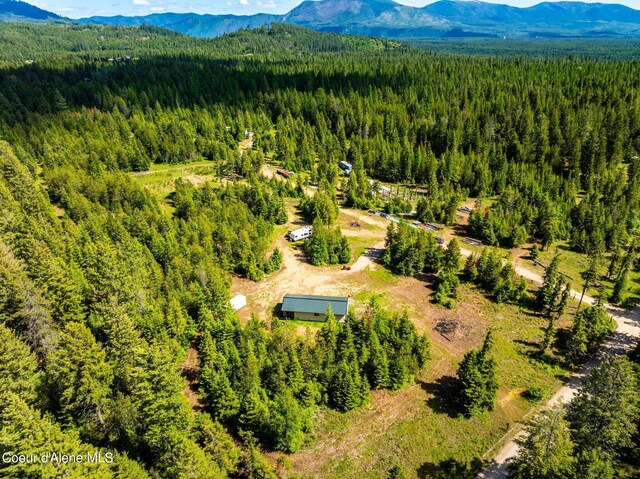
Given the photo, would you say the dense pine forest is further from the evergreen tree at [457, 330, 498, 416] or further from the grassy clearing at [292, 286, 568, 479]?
the grassy clearing at [292, 286, 568, 479]

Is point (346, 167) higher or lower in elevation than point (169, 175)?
lower

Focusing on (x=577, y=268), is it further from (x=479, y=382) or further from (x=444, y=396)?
(x=444, y=396)

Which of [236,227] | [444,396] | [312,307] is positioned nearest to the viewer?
[444,396]

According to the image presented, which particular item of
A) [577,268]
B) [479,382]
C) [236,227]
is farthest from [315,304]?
[577,268]

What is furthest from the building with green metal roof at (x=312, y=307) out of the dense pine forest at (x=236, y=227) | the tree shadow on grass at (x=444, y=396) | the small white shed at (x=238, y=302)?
the tree shadow on grass at (x=444, y=396)

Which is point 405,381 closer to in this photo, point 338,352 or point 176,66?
point 338,352

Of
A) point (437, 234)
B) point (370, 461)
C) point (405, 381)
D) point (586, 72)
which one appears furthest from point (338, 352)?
point (586, 72)

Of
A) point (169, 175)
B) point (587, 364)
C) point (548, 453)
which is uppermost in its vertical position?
point (548, 453)
